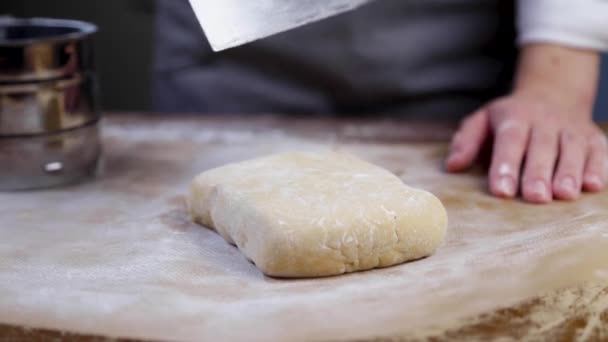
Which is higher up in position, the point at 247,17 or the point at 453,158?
the point at 247,17

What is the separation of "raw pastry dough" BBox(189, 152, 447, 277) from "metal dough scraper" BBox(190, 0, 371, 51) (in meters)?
0.23

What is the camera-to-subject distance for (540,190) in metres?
1.38

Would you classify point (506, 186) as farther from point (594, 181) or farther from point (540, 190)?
point (594, 181)

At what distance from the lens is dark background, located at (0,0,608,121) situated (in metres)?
3.62

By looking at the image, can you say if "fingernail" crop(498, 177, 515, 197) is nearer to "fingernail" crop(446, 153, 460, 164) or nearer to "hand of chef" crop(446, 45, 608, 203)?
"hand of chef" crop(446, 45, 608, 203)

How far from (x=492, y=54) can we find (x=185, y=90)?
89cm

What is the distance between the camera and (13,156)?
1.43 metres

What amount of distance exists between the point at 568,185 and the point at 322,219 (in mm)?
573

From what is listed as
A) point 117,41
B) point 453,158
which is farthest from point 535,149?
point 117,41

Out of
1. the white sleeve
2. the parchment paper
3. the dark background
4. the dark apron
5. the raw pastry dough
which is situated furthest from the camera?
the dark background

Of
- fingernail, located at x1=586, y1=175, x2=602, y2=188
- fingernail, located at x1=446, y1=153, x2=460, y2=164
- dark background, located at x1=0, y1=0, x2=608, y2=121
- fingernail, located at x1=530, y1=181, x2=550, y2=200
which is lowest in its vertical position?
dark background, located at x1=0, y1=0, x2=608, y2=121

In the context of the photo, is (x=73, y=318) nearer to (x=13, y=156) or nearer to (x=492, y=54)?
(x=13, y=156)

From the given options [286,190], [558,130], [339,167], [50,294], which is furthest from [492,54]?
[50,294]

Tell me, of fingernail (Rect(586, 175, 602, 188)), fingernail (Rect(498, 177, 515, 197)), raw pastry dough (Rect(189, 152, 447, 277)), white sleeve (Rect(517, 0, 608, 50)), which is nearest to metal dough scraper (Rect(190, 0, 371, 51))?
raw pastry dough (Rect(189, 152, 447, 277))
